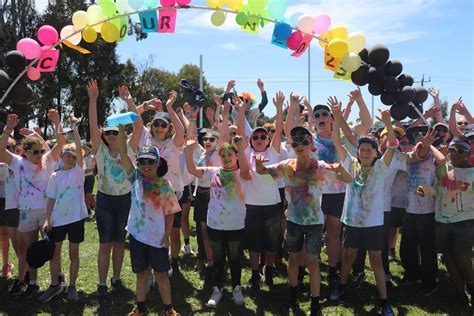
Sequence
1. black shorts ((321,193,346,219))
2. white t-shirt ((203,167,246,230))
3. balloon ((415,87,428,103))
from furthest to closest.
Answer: balloon ((415,87,428,103)) → black shorts ((321,193,346,219)) → white t-shirt ((203,167,246,230))

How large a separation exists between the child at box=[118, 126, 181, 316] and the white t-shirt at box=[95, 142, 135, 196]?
0.56m

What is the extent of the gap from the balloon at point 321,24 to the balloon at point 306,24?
74 mm

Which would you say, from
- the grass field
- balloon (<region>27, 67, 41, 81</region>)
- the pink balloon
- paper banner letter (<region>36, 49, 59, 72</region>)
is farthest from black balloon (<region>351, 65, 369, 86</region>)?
balloon (<region>27, 67, 41, 81</region>)

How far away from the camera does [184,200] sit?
685 cm

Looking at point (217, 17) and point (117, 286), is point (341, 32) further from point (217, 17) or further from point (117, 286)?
point (117, 286)

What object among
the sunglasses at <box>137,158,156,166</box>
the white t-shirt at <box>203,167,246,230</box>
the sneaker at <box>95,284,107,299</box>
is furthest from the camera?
the sneaker at <box>95,284,107,299</box>

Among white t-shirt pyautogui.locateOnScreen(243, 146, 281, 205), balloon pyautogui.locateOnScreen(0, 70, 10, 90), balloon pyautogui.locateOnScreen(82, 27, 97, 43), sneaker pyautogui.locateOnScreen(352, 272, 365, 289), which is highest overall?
balloon pyautogui.locateOnScreen(82, 27, 97, 43)

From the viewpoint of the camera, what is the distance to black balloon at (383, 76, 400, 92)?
583 cm

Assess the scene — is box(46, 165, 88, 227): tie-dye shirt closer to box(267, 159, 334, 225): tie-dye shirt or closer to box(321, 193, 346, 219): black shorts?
box(267, 159, 334, 225): tie-dye shirt

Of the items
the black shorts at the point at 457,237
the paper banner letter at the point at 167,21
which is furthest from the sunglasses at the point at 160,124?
the black shorts at the point at 457,237

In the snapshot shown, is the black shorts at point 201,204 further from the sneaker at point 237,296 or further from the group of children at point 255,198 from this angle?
the sneaker at point 237,296

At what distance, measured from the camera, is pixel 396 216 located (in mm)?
6145

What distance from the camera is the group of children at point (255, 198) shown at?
4.67 meters

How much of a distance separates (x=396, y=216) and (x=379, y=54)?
2.41m
